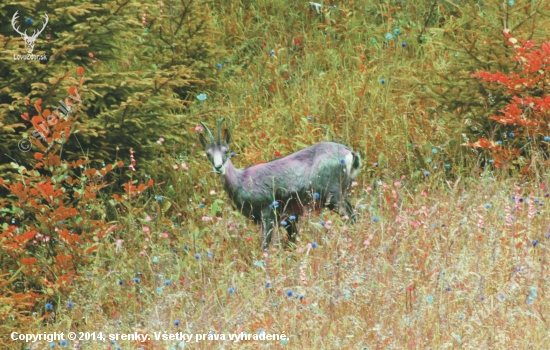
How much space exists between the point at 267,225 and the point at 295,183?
42 cm

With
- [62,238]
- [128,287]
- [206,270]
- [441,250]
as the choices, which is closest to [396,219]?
[441,250]

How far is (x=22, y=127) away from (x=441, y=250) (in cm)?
360

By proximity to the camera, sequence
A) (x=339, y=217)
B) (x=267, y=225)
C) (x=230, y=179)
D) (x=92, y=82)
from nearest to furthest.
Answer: (x=267, y=225), (x=230, y=179), (x=339, y=217), (x=92, y=82)

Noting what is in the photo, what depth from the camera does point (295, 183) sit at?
733cm

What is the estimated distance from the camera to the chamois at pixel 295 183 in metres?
7.26

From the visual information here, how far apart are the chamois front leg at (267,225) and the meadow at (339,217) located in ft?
0.29

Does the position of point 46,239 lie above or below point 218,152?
below

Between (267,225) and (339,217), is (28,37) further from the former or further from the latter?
(339,217)

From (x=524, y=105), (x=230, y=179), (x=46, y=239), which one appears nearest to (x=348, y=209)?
(x=230, y=179)

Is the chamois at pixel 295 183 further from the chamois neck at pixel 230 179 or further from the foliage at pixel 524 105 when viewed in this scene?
the foliage at pixel 524 105

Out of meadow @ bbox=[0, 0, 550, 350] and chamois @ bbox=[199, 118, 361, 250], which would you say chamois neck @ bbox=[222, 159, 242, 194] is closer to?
chamois @ bbox=[199, 118, 361, 250]

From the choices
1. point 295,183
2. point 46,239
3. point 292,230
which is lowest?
point 46,239

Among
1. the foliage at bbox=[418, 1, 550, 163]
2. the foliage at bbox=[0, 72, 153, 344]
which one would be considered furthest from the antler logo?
the foliage at bbox=[418, 1, 550, 163]

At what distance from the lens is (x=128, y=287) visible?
666cm
